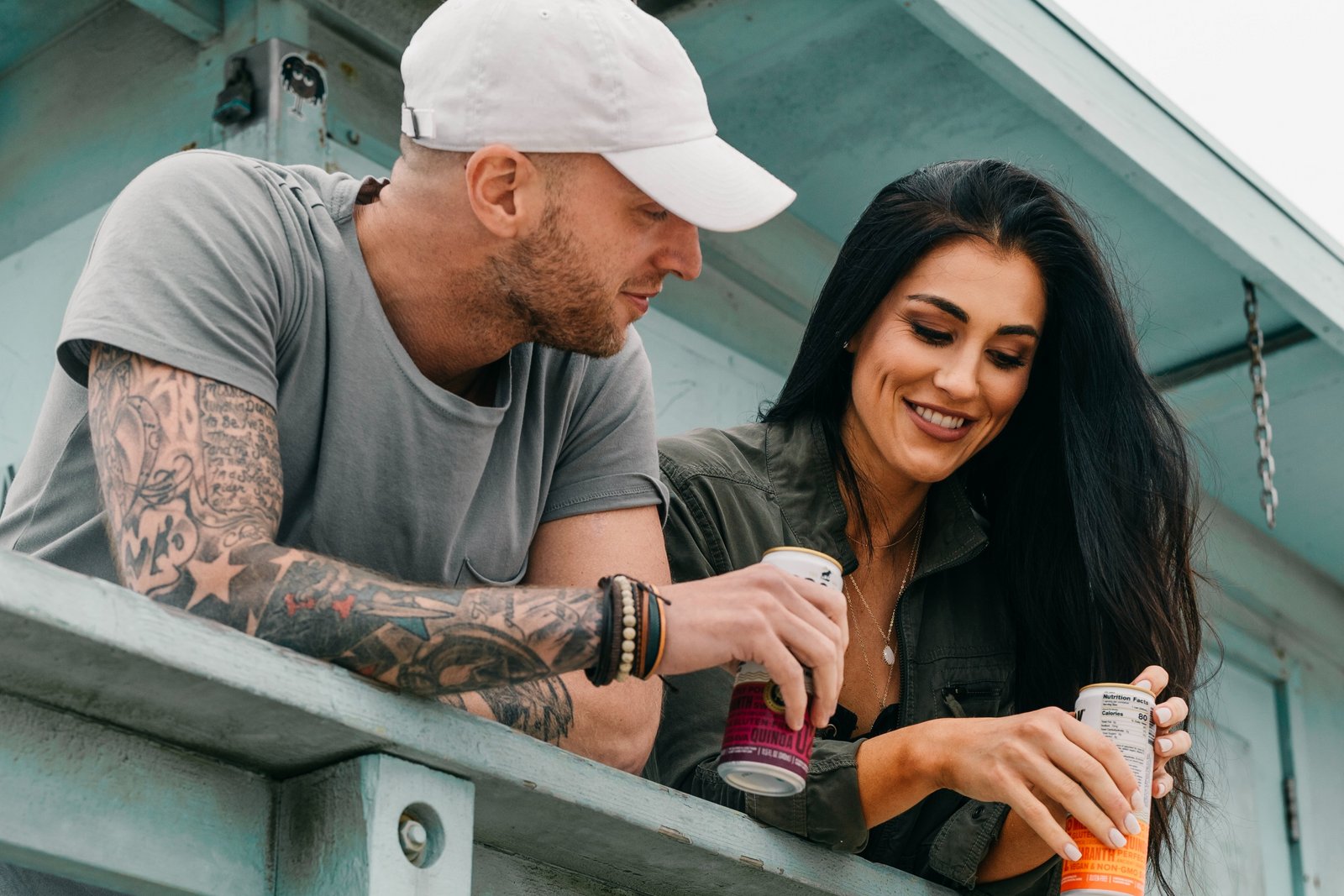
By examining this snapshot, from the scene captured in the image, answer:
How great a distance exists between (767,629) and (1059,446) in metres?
1.30

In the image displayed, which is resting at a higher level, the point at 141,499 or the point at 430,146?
the point at 430,146

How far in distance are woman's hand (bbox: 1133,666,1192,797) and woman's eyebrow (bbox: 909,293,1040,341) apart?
0.71 meters

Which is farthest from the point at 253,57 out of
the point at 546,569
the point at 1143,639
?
the point at 1143,639

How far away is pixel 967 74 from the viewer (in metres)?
3.84

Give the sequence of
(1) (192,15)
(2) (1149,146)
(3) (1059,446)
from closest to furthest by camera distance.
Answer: (3) (1059,446), (1) (192,15), (2) (1149,146)

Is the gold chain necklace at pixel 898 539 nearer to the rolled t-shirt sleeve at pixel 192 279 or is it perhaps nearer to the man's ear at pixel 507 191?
the man's ear at pixel 507 191

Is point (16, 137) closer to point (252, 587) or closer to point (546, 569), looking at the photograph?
point (546, 569)

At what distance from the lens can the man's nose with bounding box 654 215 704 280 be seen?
2.44 meters

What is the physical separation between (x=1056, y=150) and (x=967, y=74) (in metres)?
0.36

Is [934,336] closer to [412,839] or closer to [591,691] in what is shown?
[591,691]

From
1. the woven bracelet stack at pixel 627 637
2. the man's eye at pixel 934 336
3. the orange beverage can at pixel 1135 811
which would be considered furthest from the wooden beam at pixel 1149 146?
the woven bracelet stack at pixel 627 637

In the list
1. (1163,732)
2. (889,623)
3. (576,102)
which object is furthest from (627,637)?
(889,623)

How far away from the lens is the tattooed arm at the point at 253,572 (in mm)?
1826

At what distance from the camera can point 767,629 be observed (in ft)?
6.61
